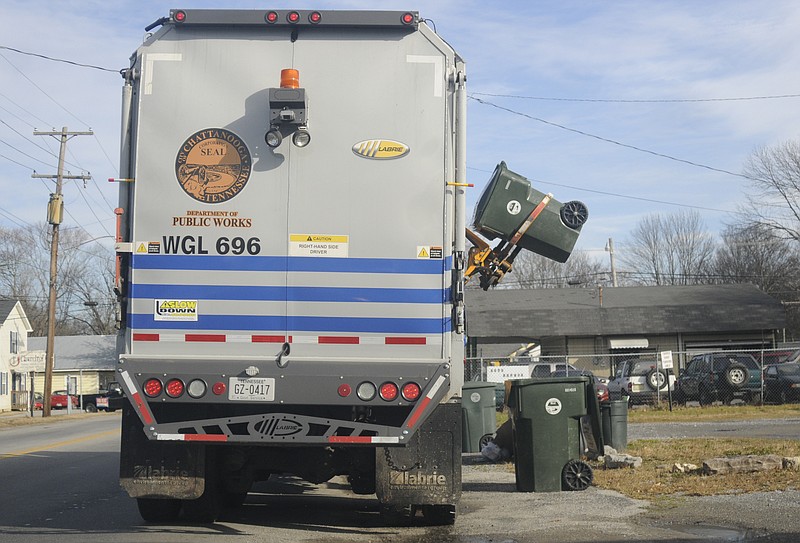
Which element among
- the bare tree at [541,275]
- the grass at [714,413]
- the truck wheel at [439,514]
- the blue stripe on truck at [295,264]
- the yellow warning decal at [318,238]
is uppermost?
the bare tree at [541,275]

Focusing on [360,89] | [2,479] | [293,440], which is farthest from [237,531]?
[2,479]

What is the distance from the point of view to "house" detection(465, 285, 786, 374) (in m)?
41.2

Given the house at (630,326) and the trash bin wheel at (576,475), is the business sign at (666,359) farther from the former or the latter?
the trash bin wheel at (576,475)

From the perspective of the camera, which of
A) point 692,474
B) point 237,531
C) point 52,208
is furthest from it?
point 52,208

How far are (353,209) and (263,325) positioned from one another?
112 cm

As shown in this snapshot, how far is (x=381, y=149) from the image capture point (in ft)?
24.3

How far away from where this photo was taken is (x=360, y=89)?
747 centimetres

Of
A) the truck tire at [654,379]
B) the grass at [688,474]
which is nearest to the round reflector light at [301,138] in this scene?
the grass at [688,474]

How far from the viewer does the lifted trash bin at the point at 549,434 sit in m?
10.9

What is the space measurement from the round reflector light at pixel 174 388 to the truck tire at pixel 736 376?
23460 mm

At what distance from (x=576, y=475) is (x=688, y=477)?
60.0 inches

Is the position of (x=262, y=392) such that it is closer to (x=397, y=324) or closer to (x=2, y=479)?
(x=397, y=324)

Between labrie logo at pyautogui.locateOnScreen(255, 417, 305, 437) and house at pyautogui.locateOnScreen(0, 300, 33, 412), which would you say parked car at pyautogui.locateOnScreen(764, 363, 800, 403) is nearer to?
labrie logo at pyautogui.locateOnScreen(255, 417, 305, 437)

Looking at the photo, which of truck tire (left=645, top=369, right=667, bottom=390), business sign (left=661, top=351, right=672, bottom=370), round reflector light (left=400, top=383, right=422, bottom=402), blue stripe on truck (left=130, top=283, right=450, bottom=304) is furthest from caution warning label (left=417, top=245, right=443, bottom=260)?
truck tire (left=645, top=369, right=667, bottom=390)
